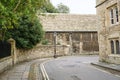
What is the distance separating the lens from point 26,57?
31.5m

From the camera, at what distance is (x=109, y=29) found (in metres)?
23.3

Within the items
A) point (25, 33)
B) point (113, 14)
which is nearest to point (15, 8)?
point (113, 14)

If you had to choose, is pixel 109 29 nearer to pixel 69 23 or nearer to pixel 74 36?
pixel 74 36

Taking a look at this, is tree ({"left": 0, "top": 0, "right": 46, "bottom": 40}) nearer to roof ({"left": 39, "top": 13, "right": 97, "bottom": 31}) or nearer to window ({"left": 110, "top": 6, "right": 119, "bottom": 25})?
window ({"left": 110, "top": 6, "right": 119, "bottom": 25})

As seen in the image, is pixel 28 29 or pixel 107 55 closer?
pixel 107 55

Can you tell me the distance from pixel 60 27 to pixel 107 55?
24.7m

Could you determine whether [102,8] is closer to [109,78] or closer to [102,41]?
[102,41]

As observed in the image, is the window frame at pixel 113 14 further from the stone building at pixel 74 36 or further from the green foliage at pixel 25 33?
the stone building at pixel 74 36

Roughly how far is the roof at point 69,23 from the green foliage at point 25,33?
1568cm

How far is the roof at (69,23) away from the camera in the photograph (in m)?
47.6

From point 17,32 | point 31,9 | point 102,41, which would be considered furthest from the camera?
point 17,32

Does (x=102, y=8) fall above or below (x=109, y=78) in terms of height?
above

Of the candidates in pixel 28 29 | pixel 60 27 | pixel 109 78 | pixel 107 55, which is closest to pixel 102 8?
pixel 107 55

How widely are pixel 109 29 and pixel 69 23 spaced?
26.2 metres
